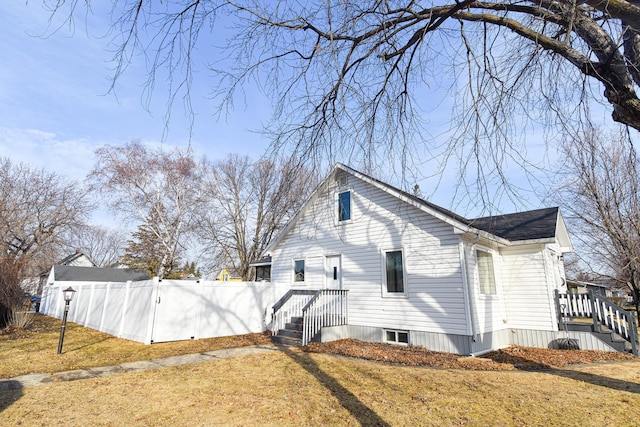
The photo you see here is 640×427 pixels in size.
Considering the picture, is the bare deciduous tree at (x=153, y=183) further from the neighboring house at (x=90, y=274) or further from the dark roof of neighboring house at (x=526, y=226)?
the dark roof of neighboring house at (x=526, y=226)

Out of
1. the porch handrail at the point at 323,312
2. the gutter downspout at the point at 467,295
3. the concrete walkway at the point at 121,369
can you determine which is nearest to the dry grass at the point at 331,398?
the concrete walkway at the point at 121,369

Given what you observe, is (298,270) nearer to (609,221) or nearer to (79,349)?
(79,349)

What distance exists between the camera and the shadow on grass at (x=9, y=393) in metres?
4.82

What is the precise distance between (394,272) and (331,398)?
19.7 feet

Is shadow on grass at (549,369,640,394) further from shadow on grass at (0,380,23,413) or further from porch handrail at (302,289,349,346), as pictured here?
shadow on grass at (0,380,23,413)

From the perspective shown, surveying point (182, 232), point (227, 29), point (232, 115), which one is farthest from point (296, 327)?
point (182, 232)

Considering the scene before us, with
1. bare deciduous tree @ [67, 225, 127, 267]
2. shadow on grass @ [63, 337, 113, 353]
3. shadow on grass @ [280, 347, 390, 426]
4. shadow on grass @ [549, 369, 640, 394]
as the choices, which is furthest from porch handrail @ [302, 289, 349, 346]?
bare deciduous tree @ [67, 225, 127, 267]

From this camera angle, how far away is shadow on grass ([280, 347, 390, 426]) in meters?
4.38

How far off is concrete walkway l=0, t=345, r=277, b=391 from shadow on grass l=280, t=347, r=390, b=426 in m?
1.92

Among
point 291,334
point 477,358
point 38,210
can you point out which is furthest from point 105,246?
point 477,358

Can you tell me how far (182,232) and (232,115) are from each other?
2265 centimetres

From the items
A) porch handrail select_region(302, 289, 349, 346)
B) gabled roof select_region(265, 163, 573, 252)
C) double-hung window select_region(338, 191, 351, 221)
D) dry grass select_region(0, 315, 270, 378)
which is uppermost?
double-hung window select_region(338, 191, 351, 221)

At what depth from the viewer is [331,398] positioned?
5.24 metres

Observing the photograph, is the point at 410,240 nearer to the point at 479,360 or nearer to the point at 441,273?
the point at 441,273
